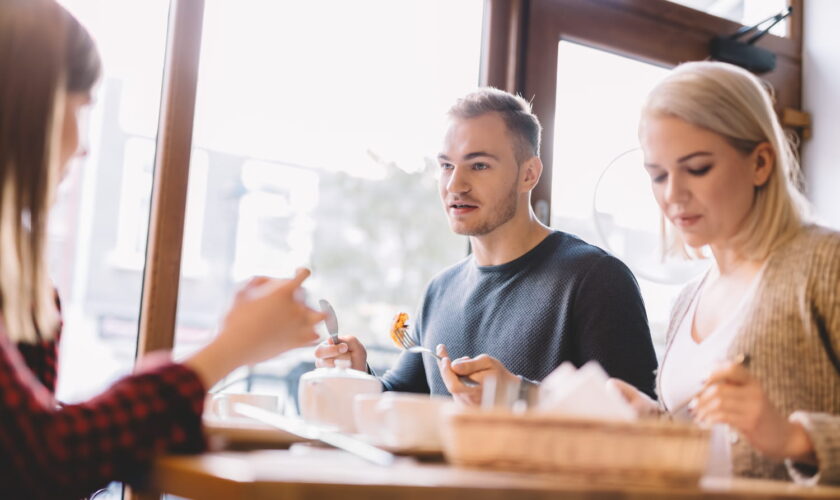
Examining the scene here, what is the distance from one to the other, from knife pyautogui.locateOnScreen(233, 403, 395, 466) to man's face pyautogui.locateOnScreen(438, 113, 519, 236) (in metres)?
1.00

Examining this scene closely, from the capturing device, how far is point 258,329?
3.05 ft

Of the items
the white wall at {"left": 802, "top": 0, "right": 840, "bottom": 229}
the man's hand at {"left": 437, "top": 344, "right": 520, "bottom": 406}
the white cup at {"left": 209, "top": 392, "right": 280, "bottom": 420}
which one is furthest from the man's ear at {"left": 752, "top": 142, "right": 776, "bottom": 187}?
the white wall at {"left": 802, "top": 0, "right": 840, "bottom": 229}

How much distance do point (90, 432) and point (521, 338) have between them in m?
1.36

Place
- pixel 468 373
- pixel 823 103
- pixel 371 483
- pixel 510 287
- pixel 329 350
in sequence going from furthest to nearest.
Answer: pixel 823 103
pixel 510 287
pixel 329 350
pixel 468 373
pixel 371 483

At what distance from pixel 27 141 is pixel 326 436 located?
1.49 feet

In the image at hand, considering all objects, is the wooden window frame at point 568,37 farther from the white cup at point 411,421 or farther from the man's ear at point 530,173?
the white cup at point 411,421

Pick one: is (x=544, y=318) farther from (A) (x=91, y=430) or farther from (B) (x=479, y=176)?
(A) (x=91, y=430)

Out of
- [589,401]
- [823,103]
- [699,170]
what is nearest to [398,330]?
[699,170]

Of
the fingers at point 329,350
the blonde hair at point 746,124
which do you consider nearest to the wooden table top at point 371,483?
the blonde hair at point 746,124

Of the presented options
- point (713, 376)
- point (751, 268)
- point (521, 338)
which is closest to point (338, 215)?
point (521, 338)

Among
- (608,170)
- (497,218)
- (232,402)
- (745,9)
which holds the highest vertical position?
(745,9)

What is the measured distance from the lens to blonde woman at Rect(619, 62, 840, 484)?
1182mm

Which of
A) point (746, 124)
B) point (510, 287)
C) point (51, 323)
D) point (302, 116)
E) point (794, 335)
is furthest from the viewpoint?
point (302, 116)

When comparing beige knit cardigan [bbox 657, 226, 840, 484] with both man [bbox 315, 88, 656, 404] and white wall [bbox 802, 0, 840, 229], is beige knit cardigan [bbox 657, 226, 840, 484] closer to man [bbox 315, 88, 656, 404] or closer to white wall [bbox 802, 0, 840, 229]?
man [bbox 315, 88, 656, 404]
